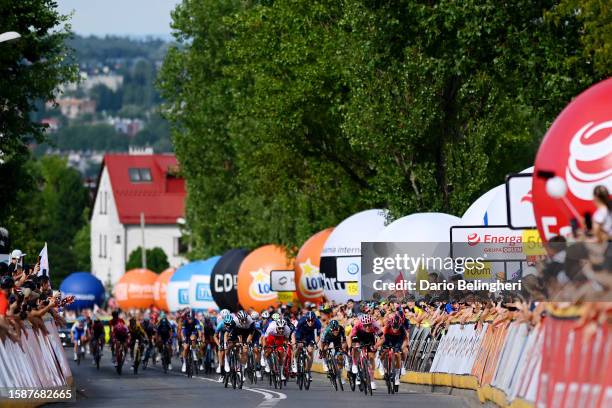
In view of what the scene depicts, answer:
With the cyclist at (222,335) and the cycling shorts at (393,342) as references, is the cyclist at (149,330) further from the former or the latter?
the cycling shorts at (393,342)

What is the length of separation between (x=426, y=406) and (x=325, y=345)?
862cm

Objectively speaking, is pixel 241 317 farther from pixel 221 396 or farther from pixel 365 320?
pixel 221 396

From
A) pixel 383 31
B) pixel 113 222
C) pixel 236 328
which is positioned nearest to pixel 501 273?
pixel 236 328

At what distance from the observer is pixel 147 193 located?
159 meters

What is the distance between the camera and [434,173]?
151ft

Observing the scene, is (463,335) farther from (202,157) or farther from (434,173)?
(202,157)

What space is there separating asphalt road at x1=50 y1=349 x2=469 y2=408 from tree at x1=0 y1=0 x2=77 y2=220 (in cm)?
700

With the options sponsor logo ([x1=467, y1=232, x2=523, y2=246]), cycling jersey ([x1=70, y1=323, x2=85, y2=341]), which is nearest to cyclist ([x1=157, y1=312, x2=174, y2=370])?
cycling jersey ([x1=70, y1=323, x2=85, y2=341])

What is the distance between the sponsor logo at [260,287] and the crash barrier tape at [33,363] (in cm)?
2757

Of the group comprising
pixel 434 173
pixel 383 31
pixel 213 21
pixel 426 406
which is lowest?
pixel 426 406

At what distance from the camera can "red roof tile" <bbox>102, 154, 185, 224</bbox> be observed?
156 meters

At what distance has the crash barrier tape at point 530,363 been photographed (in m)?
14.8

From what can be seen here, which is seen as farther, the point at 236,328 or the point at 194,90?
Answer: the point at 194,90

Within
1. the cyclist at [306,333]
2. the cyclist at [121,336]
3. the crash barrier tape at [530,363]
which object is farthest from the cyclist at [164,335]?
the crash barrier tape at [530,363]
